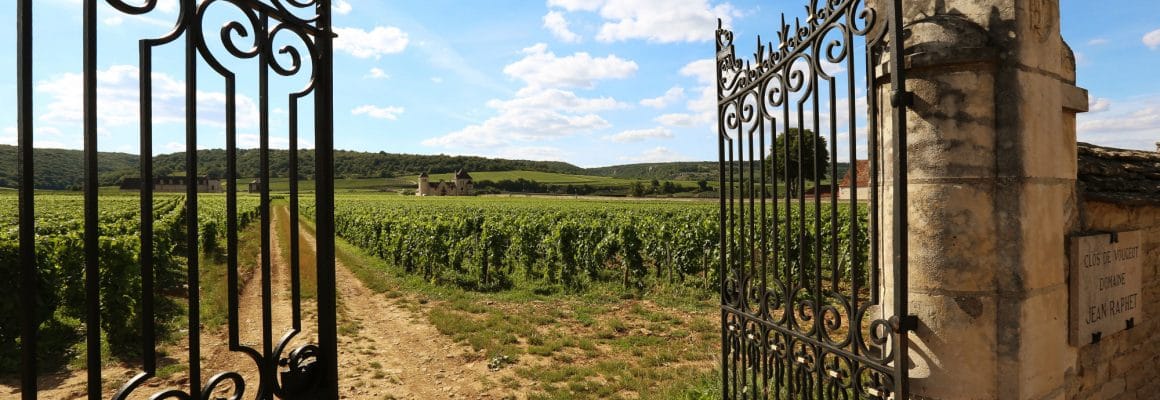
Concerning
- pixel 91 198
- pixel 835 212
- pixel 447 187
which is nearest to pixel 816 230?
pixel 835 212

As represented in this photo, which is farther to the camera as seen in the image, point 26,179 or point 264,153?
point 264,153

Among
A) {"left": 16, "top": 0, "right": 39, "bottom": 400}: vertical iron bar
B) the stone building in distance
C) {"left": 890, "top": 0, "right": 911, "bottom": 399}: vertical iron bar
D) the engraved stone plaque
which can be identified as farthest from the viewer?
the stone building in distance

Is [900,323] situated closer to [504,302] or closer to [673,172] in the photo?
[504,302]

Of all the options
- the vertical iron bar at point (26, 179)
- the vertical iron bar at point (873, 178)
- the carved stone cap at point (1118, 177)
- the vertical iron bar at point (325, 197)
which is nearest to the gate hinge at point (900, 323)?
the vertical iron bar at point (873, 178)

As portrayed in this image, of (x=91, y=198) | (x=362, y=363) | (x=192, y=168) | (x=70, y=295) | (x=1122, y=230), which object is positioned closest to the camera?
(x=91, y=198)

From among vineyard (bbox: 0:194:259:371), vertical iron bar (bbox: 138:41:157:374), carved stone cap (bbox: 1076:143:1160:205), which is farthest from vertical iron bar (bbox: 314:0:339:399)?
vineyard (bbox: 0:194:259:371)

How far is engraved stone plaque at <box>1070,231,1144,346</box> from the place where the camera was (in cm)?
321

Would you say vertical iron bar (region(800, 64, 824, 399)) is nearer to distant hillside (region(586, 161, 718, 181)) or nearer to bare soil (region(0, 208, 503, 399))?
bare soil (region(0, 208, 503, 399))

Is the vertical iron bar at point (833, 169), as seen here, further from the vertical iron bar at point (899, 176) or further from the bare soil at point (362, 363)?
the bare soil at point (362, 363)

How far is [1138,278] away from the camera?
396 centimetres

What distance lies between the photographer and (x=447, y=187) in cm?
8350

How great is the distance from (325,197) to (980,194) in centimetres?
303

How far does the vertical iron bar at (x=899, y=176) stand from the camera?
263cm

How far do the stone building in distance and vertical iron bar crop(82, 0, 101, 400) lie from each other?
3198 inches
